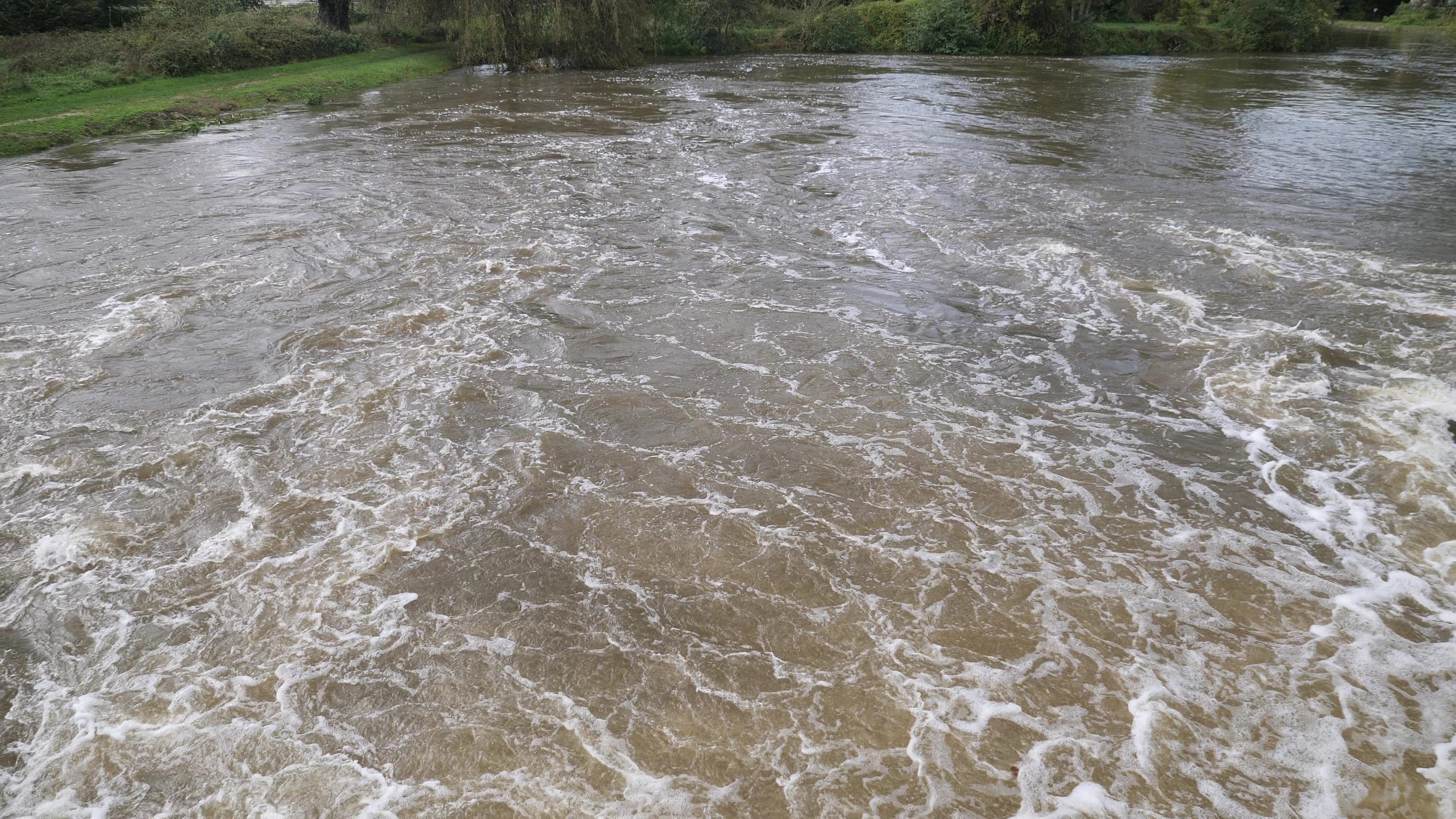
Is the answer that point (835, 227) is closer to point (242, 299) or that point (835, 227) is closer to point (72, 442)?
point (242, 299)

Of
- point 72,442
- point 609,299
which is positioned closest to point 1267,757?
point 609,299

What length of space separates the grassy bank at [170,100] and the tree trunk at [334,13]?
14.2 feet

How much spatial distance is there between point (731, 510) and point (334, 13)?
3658 cm

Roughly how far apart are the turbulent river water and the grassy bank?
24.0 feet

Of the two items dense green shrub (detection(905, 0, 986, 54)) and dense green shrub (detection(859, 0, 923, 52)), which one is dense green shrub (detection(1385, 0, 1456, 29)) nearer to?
dense green shrub (detection(905, 0, 986, 54))

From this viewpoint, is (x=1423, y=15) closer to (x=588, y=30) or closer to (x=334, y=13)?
(x=588, y=30)

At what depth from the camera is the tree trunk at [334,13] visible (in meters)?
34.1

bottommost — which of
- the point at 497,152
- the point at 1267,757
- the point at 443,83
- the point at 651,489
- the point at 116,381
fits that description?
the point at 1267,757

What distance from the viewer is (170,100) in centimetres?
2242

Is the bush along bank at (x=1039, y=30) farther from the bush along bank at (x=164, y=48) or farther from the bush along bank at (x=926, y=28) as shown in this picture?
the bush along bank at (x=164, y=48)

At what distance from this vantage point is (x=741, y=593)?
557cm

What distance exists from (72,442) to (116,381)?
1.28 metres

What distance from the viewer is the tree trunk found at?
112 ft

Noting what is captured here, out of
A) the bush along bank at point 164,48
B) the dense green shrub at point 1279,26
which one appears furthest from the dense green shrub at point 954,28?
the bush along bank at point 164,48
